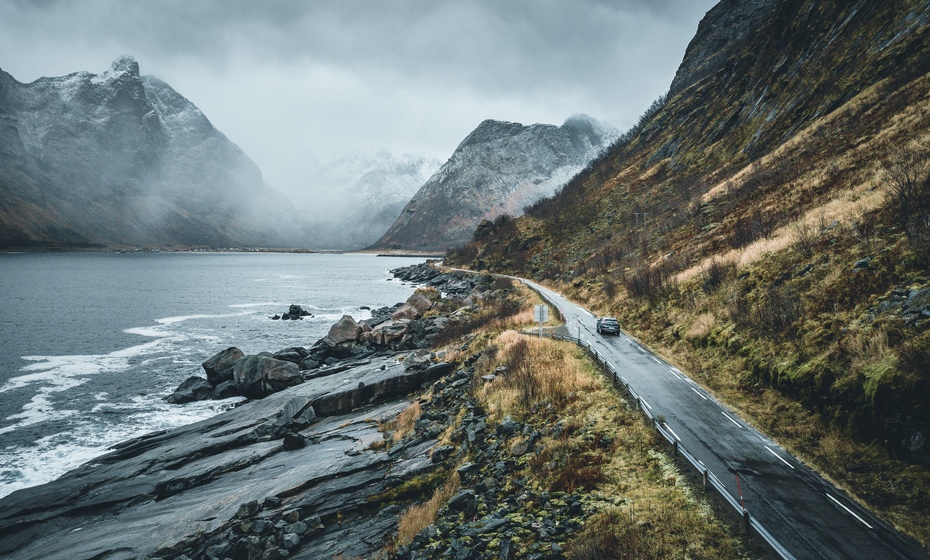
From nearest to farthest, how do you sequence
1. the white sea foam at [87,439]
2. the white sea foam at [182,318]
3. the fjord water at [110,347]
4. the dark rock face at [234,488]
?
the dark rock face at [234,488], the white sea foam at [87,439], the fjord water at [110,347], the white sea foam at [182,318]

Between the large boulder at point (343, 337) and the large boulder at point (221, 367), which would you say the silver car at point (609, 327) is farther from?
the large boulder at point (221, 367)

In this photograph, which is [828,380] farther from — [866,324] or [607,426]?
[607,426]

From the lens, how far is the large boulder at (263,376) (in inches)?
1163

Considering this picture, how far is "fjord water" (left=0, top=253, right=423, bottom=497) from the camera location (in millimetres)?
24203

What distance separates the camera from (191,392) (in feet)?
98.2

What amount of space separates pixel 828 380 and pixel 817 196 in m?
20.3

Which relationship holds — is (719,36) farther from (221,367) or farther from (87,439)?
(87,439)

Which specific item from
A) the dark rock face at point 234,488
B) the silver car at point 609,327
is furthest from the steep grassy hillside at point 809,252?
the dark rock face at point 234,488

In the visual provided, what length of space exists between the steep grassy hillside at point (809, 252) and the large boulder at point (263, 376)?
24.2 meters

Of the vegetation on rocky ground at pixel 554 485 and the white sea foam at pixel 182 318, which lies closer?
the vegetation on rocky ground at pixel 554 485

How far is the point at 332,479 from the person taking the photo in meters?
14.8

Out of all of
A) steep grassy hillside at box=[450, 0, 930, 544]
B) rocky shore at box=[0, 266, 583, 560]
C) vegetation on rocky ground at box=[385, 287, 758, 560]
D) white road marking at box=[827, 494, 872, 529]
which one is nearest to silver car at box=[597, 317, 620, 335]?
steep grassy hillside at box=[450, 0, 930, 544]

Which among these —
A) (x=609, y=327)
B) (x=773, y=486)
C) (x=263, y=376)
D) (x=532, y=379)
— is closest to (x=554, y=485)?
(x=773, y=486)

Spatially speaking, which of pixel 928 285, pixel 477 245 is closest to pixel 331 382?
pixel 928 285
